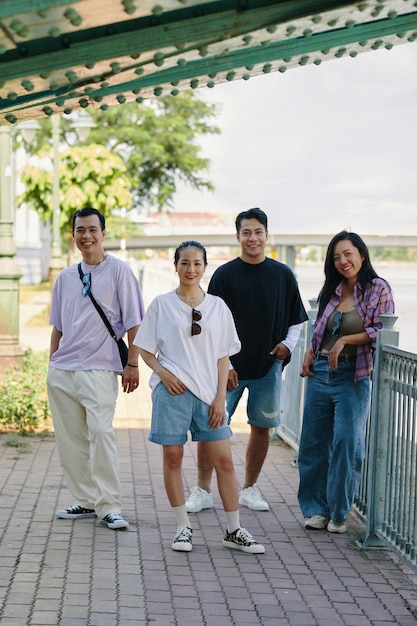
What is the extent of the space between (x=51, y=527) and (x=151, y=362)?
4.55 ft

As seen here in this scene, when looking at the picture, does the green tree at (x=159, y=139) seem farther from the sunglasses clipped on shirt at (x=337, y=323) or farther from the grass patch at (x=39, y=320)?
the sunglasses clipped on shirt at (x=337, y=323)

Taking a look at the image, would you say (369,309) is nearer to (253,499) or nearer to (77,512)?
(253,499)

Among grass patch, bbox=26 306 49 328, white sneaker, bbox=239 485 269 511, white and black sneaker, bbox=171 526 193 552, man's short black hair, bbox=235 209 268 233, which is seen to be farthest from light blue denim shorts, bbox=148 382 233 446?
grass patch, bbox=26 306 49 328

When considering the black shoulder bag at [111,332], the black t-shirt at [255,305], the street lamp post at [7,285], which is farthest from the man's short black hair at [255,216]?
the street lamp post at [7,285]

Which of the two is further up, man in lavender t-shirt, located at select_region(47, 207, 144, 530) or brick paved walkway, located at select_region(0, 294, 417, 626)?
man in lavender t-shirt, located at select_region(47, 207, 144, 530)

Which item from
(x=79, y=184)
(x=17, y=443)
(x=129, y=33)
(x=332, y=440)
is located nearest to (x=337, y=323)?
(x=332, y=440)

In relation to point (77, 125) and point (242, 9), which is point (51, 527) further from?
point (77, 125)

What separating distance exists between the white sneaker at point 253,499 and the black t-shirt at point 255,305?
0.87 meters

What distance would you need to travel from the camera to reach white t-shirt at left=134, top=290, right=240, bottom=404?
6125 millimetres

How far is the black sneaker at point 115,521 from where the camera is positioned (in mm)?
6688

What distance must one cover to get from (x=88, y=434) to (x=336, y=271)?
1895 mm

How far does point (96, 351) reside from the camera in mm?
6762

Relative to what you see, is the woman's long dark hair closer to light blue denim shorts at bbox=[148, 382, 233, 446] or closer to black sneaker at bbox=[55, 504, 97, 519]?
light blue denim shorts at bbox=[148, 382, 233, 446]

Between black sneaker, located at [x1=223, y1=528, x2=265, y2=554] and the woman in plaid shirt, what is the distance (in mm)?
703
